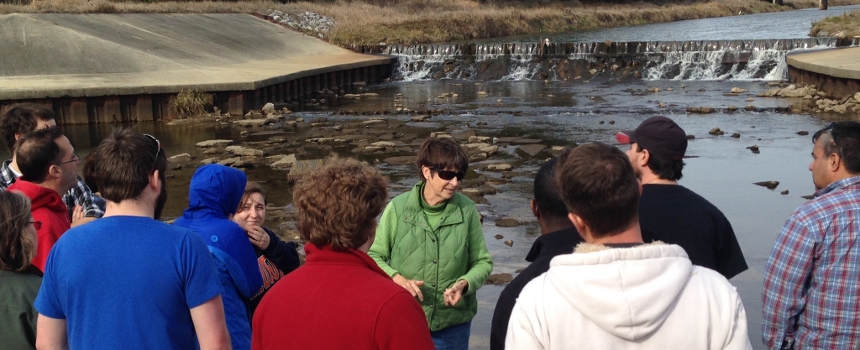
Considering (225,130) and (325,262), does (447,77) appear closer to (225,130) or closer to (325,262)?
(225,130)

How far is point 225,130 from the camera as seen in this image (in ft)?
65.2

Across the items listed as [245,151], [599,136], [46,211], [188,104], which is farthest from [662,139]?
[188,104]

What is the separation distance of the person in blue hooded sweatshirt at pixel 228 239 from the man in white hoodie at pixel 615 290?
164 centimetres

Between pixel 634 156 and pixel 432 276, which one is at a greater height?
pixel 634 156

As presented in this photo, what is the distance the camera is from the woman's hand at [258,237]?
432 cm

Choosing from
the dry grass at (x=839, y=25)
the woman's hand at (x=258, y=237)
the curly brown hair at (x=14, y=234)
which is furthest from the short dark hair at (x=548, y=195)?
the dry grass at (x=839, y=25)

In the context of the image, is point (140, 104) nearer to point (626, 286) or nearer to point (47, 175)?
point (47, 175)

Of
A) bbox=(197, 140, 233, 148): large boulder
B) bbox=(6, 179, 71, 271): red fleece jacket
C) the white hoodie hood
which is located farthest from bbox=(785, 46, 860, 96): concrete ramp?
A: the white hoodie hood

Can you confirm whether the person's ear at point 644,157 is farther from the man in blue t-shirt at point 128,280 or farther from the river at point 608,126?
the river at point 608,126

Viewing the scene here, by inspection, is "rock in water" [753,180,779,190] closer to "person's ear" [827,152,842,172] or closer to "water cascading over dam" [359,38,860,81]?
"person's ear" [827,152,842,172]

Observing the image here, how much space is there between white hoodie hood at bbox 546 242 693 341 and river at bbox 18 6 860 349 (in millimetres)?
3962

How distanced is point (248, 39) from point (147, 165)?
33.1 metres

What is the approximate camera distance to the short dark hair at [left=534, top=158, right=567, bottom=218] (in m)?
3.10

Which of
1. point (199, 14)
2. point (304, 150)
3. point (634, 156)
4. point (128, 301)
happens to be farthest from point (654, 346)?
point (199, 14)
